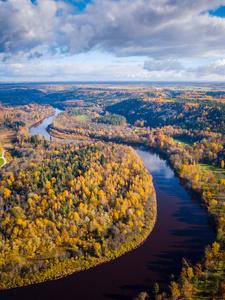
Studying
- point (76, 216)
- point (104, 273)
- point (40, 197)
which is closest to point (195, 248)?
point (104, 273)

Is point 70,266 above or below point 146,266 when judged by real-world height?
below

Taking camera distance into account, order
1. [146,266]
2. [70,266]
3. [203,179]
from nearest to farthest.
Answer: [70,266] < [146,266] < [203,179]

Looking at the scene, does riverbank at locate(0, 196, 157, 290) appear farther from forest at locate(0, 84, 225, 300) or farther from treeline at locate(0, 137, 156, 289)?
forest at locate(0, 84, 225, 300)

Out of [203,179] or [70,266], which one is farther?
[203,179]

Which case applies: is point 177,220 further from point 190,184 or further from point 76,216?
point 76,216

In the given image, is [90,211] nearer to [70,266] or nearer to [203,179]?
[70,266]

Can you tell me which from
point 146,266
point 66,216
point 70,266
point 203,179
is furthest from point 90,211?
point 203,179

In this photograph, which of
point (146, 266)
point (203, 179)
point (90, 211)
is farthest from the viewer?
point (203, 179)
